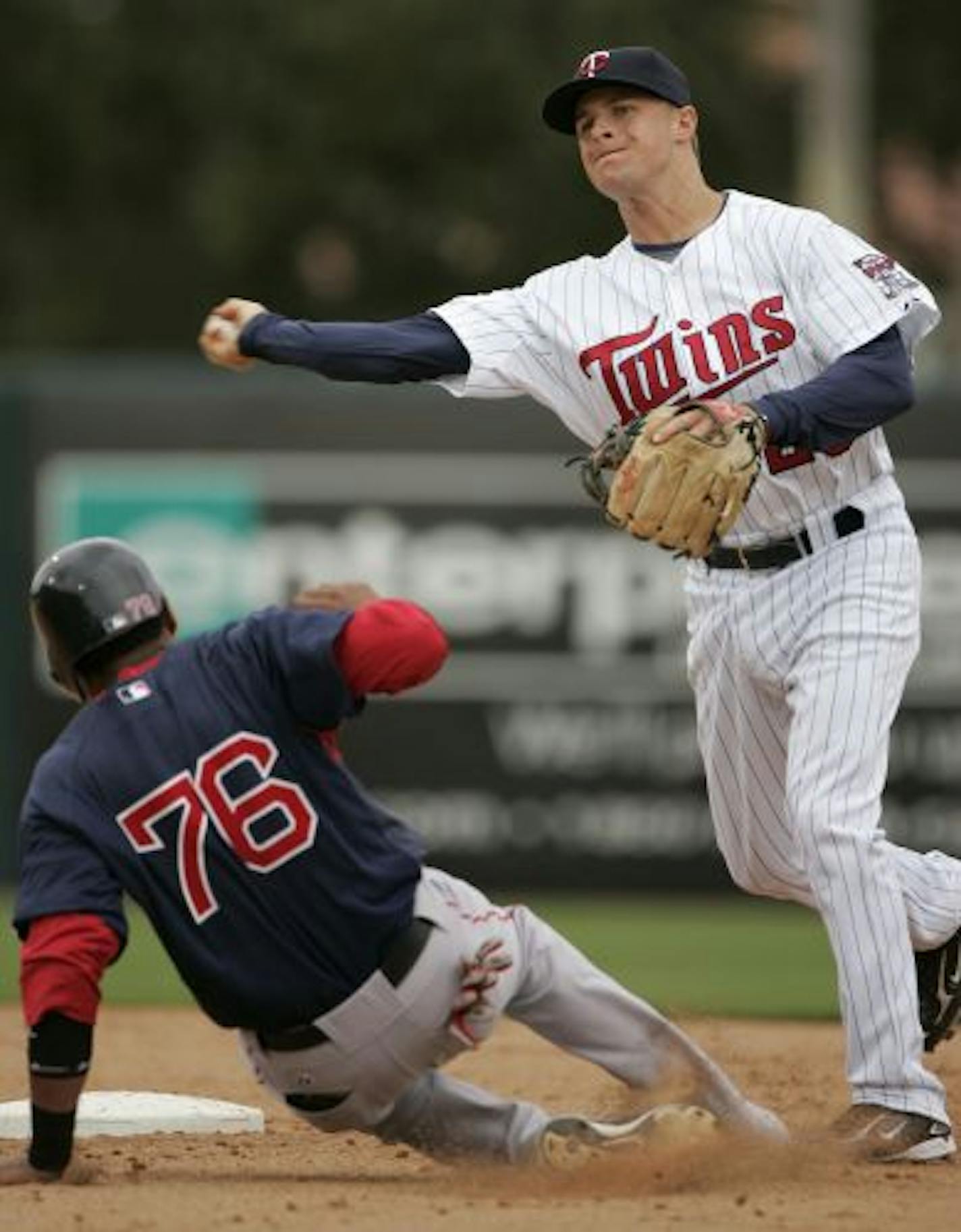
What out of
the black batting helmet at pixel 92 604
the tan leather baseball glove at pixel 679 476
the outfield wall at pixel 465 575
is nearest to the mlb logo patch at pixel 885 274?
the tan leather baseball glove at pixel 679 476

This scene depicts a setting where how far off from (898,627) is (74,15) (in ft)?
67.0

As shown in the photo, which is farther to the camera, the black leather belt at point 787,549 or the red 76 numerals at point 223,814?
the black leather belt at point 787,549

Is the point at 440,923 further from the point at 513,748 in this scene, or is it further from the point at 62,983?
the point at 513,748

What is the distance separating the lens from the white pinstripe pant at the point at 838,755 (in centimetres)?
568

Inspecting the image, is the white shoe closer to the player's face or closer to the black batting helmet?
the black batting helmet

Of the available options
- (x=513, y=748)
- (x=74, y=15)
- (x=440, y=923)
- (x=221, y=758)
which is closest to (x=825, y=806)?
(x=440, y=923)

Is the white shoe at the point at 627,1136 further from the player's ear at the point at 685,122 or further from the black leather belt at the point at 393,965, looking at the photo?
the player's ear at the point at 685,122

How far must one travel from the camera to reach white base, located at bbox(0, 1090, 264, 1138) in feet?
20.4

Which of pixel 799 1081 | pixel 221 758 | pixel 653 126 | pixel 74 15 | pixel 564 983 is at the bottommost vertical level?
pixel 799 1081

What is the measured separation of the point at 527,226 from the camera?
74.6 feet

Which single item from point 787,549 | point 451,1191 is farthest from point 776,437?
point 451,1191

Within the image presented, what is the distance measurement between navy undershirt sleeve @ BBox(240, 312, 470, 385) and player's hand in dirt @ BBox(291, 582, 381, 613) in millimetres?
954

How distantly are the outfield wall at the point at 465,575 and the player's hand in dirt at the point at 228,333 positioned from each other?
628 cm

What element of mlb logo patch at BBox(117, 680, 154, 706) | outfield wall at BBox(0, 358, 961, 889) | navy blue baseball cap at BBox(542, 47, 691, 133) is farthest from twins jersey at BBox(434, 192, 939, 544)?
outfield wall at BBox(0, 358, 961, 889)
